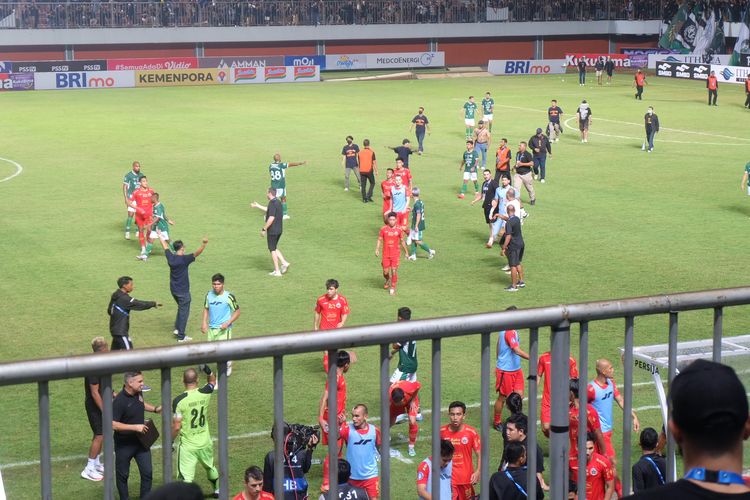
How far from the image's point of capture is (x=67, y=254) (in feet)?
94.1

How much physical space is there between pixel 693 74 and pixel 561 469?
266ft

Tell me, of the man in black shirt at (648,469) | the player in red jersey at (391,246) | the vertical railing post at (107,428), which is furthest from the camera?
the player in red jersey at (391,246)

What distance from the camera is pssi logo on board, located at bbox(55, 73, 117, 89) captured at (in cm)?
7375

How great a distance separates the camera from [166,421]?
3.99m

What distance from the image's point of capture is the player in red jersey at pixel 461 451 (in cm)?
1120

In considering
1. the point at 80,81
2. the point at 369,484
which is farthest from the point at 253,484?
the point at 80,81

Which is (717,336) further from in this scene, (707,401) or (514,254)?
(514,254)

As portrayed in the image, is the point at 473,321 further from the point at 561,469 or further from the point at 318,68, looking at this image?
the point at 318,68

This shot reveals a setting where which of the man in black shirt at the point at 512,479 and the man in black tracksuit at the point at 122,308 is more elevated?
the man in black shirt at the point at 512,479

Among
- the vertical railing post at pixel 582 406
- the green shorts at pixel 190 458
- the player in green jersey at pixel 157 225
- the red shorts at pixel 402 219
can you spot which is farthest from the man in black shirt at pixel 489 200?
the vertical railing post at pixel 582 406

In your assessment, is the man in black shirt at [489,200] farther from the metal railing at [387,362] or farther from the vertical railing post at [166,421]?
the vertical railing post at [166,421]

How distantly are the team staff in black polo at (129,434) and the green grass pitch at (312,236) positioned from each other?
1590 mm

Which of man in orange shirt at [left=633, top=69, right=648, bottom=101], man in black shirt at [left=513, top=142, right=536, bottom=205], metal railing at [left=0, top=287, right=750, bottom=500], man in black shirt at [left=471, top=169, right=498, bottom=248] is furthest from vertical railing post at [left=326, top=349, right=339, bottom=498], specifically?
man in orange shirt at [left=633, top=69, right=648, bottom=101]

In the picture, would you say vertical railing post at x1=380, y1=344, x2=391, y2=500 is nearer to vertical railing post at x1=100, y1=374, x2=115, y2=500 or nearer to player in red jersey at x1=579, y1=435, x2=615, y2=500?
vertical railing post at x1=100, y1=374, x2=115, y2=500
